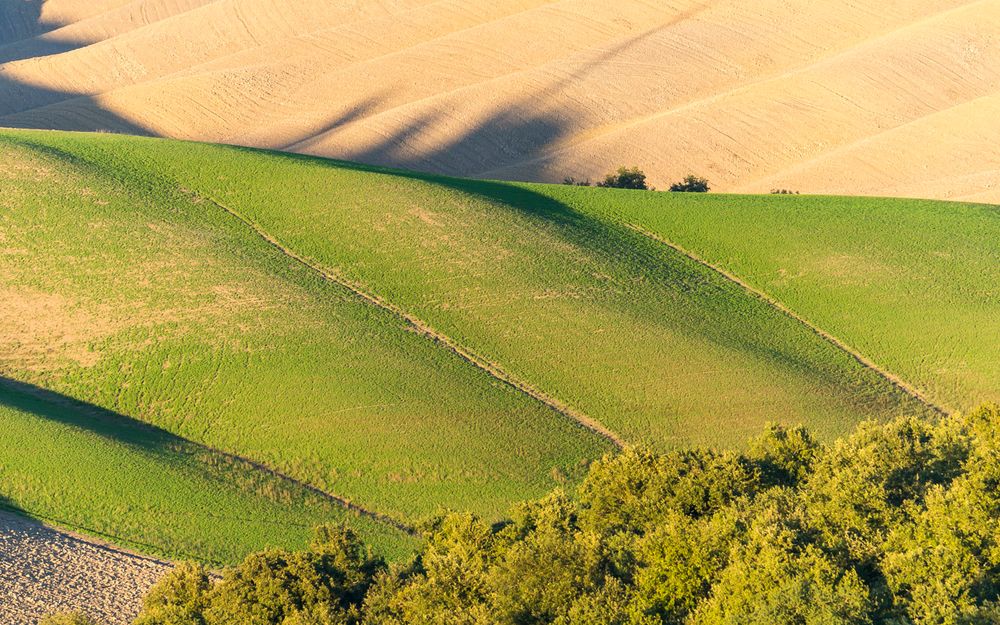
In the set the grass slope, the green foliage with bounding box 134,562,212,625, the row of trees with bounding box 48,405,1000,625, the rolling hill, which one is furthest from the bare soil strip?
the rolling hill

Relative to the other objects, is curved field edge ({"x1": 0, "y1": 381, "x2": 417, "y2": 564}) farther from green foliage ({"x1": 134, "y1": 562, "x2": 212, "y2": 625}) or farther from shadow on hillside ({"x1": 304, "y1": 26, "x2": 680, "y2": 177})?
shadow on hillside ({"x1": 304, "y1": 26, "x2": 680, "y2": 177})

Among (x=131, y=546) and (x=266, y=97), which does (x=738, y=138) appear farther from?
(x=131, y=546)

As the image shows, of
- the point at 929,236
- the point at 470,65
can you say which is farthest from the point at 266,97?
the point at 929,236

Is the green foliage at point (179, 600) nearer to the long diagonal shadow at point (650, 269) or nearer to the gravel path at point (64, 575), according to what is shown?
the gravel path at point (64, 575)

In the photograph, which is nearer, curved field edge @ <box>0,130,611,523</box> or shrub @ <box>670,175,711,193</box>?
curved field edge @ <box>0,130,611,523</box>

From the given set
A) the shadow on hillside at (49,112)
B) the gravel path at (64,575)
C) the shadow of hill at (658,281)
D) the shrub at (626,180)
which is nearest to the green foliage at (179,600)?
the gravel path at (64,575)

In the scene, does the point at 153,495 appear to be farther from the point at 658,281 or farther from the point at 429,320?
the point at 658,281
